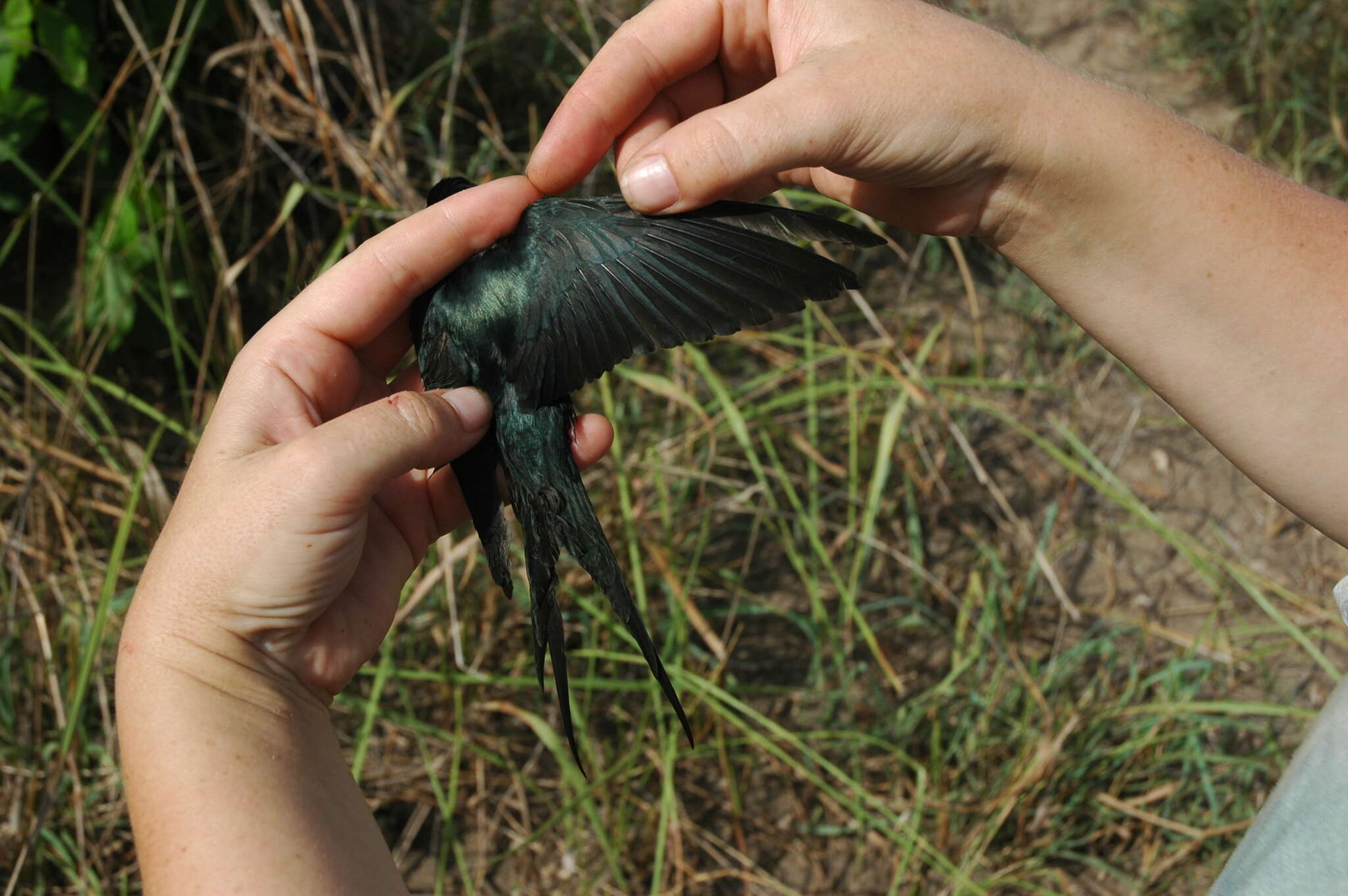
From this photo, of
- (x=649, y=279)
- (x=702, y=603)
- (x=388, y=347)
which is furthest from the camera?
(x=702, y=603)

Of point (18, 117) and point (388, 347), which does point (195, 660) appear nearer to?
point (388, 347)

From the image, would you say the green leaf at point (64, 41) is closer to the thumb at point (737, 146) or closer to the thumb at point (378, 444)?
the thumb at point (378, 444)

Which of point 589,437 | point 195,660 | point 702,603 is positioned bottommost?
point 702,603

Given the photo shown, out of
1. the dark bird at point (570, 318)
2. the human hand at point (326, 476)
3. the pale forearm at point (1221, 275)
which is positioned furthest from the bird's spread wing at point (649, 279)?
the pale forearm at point (1221, 275)

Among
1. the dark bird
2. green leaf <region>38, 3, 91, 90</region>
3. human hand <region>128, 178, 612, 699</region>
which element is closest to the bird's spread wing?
the dark bird

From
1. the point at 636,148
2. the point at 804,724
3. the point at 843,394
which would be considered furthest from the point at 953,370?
the point at 636,148

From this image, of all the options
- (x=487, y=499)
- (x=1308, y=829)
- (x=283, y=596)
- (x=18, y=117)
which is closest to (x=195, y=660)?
(x=283, y=596)

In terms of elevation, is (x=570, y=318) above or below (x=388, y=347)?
above
